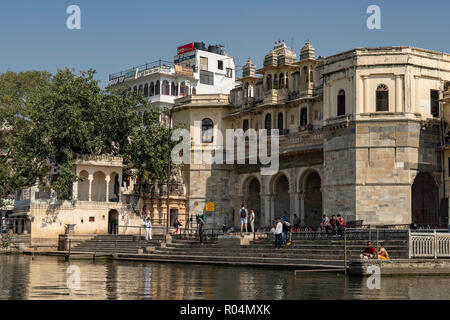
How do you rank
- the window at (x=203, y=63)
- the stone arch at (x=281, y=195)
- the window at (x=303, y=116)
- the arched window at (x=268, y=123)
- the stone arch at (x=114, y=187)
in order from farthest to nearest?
1. the window at (x=203, y=63)
2. the stone arch at (x=114, y=187)
3. the arched window at (x=268, y=123)
4. the stone arch at (x=281, y=195)
5. the window at (x=303, y=116)

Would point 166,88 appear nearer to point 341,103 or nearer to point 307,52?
point 307,52

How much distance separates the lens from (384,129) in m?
35.5

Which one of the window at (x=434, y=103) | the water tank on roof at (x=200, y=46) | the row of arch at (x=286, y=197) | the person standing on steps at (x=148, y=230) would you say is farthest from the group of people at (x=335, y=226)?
the water tank on roof at (x=200, y=46)

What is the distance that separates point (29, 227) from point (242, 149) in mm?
15561

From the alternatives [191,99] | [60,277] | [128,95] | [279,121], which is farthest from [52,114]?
[60,277]

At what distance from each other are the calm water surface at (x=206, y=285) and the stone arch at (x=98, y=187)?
2207 cm

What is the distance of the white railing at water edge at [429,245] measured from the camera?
2409 cm

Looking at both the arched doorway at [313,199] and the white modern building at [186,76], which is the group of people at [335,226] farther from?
the white modern building at [186,76]

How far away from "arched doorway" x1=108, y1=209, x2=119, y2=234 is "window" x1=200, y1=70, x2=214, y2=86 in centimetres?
2578

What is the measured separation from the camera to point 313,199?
44.0m

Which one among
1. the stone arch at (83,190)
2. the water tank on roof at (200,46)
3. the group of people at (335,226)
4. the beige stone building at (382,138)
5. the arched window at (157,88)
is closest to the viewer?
the group of people at (335,226)

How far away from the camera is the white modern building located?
65.8 metres
